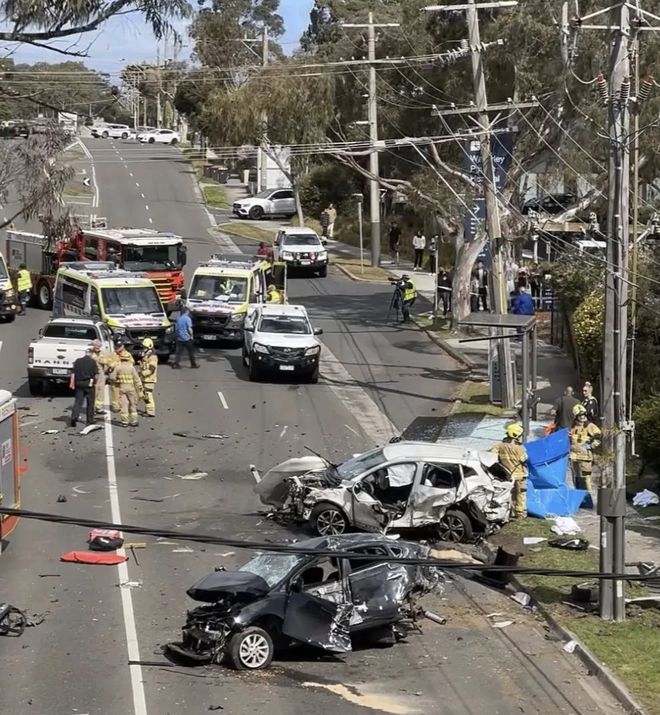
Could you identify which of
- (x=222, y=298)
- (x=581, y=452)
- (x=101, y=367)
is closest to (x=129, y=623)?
(x=581, y=452)

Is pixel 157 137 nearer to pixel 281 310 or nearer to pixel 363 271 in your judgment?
pixel 363 271

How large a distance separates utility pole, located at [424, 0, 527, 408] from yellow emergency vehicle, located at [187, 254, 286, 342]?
8.97 m

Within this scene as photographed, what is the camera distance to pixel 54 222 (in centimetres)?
4912

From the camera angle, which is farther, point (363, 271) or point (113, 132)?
point (113, 132)

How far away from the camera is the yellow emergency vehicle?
36531 millimetres

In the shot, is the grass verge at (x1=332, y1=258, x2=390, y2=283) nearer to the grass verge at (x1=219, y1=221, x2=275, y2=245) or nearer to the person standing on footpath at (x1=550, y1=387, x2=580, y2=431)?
the grass verge at (x1=219, y1=221, x2=275, y2=245)

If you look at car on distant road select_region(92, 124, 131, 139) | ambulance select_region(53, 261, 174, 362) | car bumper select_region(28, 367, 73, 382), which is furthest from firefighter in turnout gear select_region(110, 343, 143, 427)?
car on distant road select_region(92, 124, 131, 139)

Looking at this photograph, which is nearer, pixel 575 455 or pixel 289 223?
pixel 575 455

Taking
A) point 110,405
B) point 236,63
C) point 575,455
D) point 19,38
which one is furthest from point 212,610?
point 236,63

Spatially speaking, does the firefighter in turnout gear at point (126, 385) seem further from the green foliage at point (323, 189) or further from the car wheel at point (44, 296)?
the green foliage at point (323, 189)

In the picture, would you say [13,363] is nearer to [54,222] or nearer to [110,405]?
[110,405]

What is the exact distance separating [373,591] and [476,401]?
16.1 meters

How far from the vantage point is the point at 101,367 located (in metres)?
28.2

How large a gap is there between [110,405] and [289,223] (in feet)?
132
